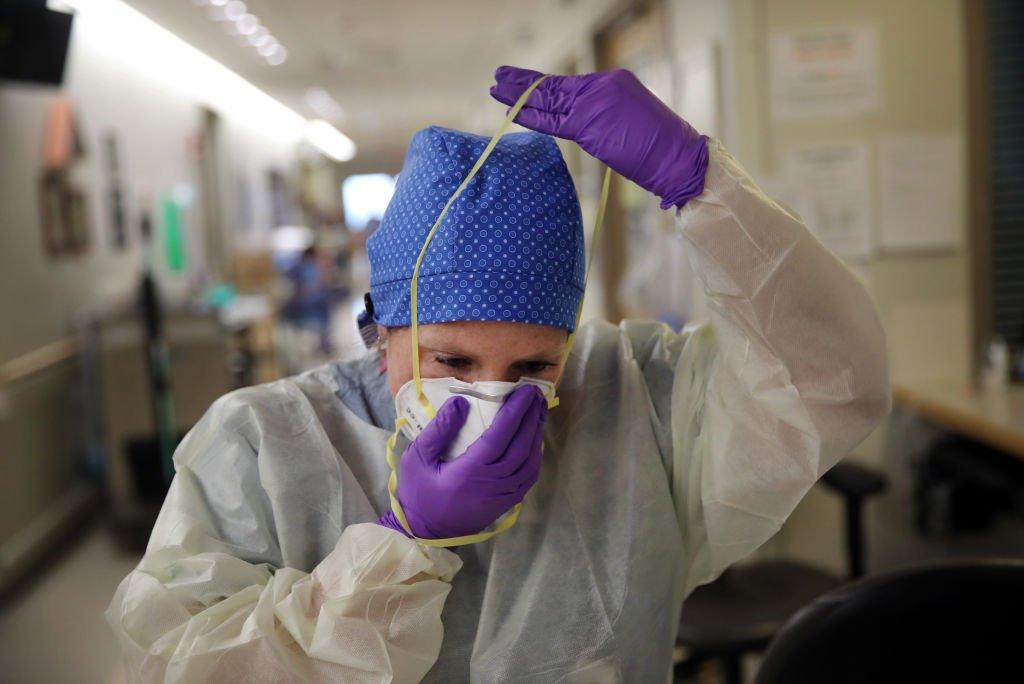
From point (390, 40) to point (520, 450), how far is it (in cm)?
526

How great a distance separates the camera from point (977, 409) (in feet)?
7.25

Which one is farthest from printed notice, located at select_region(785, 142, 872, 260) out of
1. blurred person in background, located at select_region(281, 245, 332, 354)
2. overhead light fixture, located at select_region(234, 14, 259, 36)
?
blurred person in background, located at select_region(281, 245, 332, 354)

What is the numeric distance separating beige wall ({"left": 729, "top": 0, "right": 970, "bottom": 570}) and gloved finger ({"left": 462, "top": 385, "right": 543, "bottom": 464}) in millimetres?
2040

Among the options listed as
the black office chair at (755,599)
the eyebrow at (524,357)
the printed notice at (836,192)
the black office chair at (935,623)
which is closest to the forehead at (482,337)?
the eyebrow at (524,357)

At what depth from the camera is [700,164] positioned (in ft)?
2.75

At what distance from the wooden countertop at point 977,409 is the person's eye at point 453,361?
1526mm

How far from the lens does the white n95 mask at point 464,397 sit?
0.92 meters

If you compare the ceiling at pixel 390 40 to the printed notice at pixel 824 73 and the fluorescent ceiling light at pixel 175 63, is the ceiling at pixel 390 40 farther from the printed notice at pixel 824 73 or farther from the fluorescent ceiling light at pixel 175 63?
the printed notice at pixel 824 73

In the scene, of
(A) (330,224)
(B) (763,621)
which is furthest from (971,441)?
(A) (330,224)

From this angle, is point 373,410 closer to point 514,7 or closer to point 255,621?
point 255,621

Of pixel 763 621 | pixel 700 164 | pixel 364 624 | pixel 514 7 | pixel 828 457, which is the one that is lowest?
pixel 763 621

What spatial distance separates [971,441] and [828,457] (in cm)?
214

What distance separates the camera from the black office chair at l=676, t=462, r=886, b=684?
1693 mm

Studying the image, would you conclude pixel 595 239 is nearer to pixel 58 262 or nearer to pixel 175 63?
pixel 58 262
